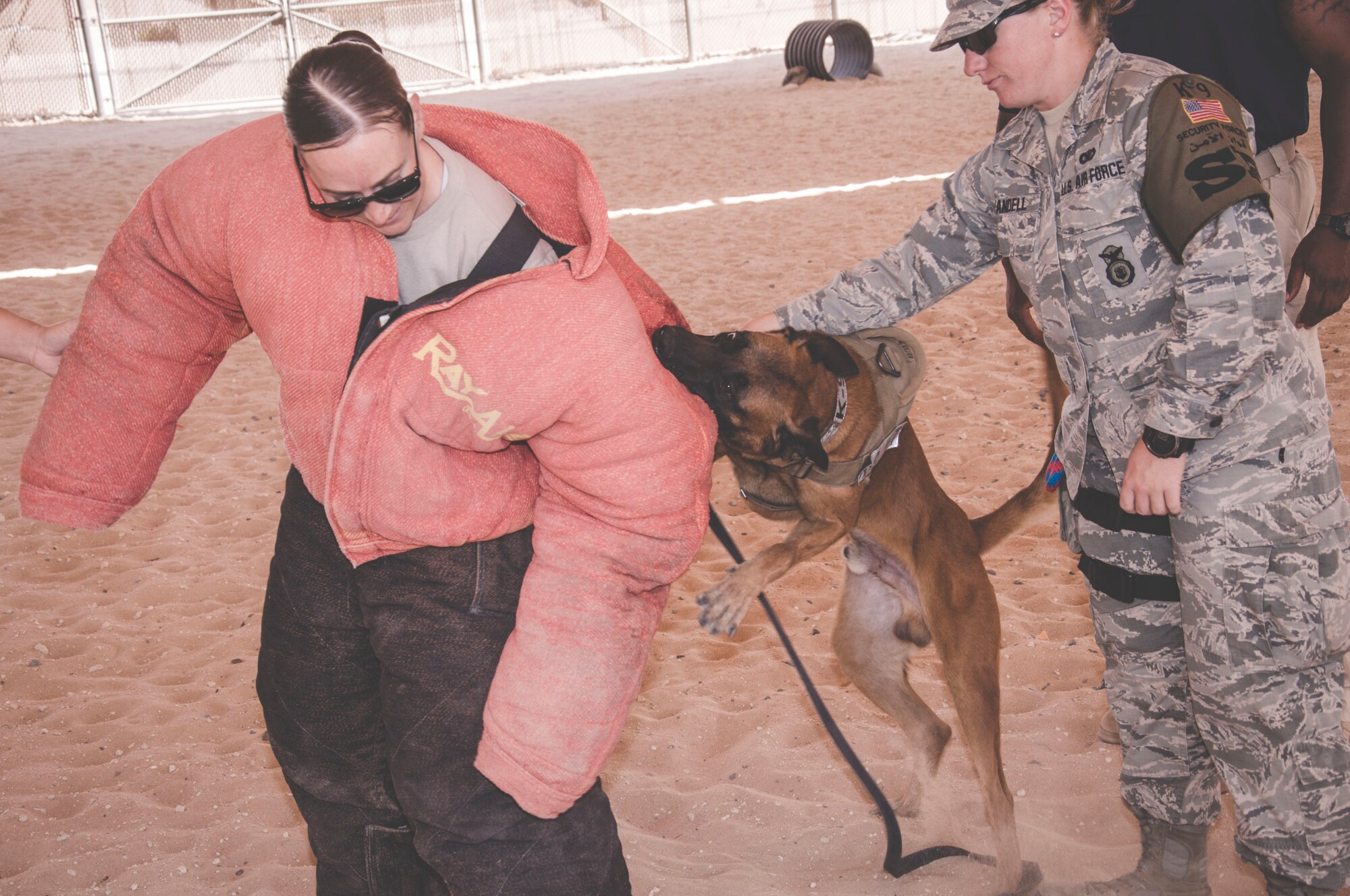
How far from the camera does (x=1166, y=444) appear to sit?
197cm

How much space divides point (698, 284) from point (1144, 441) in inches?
262

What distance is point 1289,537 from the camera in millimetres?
2039

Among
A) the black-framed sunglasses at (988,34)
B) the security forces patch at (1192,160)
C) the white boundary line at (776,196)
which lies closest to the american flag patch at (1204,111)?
the security forces patch at (1192,160)

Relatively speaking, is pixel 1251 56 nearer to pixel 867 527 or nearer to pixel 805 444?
pixel 805 444

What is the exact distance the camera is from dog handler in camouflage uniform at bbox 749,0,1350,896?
74.9 inches

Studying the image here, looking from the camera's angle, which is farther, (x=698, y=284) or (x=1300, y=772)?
(x=698, y=284)

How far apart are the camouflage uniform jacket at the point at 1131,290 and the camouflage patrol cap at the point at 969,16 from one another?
9.9 inches

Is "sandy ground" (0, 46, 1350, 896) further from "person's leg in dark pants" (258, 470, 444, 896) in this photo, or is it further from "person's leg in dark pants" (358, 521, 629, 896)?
"person's leg in dark pants" (358, 521, 629, 896)

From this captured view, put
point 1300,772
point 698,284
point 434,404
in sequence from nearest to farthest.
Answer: point 434,404 < point 1300,772 < point 698,284

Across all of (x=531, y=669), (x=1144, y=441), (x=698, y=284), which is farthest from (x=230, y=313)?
(x=698, y=284)

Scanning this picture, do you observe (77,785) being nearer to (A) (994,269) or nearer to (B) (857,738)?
(B) (857,738)

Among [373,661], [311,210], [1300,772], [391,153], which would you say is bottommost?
[1300,772]

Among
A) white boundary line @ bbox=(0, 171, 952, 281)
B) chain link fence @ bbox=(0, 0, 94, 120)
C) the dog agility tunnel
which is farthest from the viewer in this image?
chain link fence @ bbox=(0, 0, 94, 120)

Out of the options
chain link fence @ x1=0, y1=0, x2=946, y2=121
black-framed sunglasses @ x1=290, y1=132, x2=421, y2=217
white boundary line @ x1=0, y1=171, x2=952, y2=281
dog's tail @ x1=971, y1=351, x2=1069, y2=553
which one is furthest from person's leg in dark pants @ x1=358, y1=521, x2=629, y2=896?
chain link fence @ x1=0, y1=0, x2=946, y2=121
